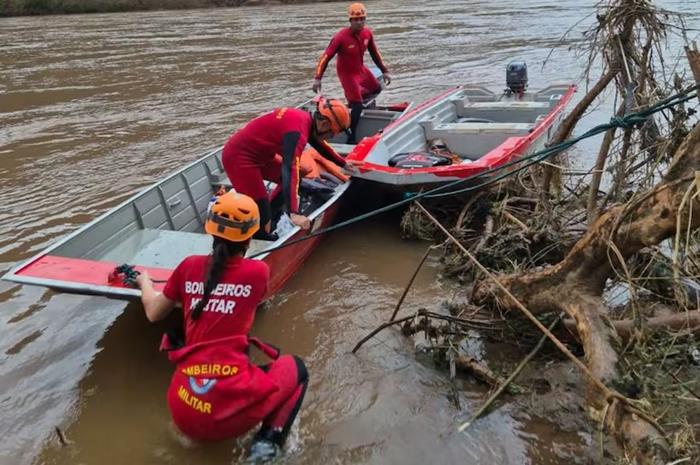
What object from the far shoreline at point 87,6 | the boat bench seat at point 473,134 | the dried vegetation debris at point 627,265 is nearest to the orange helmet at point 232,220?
the dried vegetation debris at point 627,265

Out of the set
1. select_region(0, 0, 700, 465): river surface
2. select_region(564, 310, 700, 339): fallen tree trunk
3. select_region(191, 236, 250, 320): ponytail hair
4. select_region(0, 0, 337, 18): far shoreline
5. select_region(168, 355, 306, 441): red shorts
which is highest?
select_region(191, 236, 250, 320): ponytail hair

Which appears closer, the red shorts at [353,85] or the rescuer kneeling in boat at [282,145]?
the rescuer kneeling in boat at [282,145]

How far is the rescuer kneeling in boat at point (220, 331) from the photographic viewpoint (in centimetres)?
323

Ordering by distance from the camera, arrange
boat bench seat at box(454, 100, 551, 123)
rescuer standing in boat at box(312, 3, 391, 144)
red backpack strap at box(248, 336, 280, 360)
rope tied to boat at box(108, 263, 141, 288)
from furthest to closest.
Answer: boat bench seat at box(454, 100, 551, 123) < rescuer standing in boat at box(312, 3, 391, 144) < rope tied to boat at box(108, 263, 141, 288) < red backpack strap at box(248, 336, 280, 360)

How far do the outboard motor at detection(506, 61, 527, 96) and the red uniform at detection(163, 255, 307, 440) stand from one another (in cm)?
746

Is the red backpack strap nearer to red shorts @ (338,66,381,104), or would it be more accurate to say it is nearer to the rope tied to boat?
the rope tied to boat

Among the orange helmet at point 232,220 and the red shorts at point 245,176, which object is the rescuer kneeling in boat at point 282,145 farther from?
the orange helmet at point 232,220

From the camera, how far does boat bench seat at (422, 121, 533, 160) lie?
775 centimetres

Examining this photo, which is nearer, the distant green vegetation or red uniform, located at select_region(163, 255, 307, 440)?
red uniform, located at select_region(163, 255, 307, 440)

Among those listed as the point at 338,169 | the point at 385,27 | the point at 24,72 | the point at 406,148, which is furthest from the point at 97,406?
the point at 385,27

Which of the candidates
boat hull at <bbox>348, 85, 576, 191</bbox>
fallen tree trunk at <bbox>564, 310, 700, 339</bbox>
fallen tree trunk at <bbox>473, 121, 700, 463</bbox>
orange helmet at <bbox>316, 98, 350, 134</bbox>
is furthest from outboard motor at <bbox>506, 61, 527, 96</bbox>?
fallen tree trunk at <bbox>564, 310, 700, 339</bbox>

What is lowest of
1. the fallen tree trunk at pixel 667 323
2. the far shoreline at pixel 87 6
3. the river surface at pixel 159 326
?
the river surface at pixel 159 326

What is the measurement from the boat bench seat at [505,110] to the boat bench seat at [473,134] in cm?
99

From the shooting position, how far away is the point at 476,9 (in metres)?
27.1
